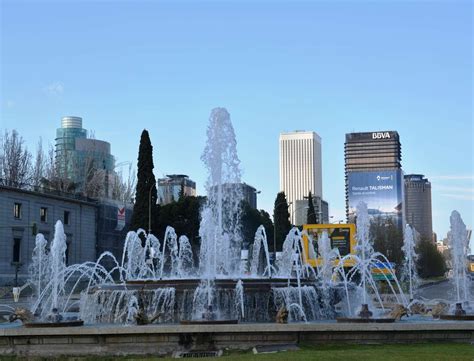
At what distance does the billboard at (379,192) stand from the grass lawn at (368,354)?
451 feet

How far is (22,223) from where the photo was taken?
58406mm

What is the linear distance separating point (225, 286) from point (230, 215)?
17.8m

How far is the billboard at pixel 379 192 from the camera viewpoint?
494 feet

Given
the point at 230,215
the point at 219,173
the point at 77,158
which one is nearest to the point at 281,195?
the point at 77,158

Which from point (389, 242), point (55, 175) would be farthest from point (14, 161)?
point (389, 242)

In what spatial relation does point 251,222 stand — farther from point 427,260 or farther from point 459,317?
point 459,317

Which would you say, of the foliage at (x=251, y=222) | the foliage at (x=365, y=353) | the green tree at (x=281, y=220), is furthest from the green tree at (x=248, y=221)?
the foliage at (x=365, y=353)

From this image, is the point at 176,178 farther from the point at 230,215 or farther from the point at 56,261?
the point at 56,261

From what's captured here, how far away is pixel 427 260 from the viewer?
11956 centimetres

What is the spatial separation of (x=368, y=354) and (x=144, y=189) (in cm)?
4819

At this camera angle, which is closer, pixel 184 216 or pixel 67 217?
pixel 67 217

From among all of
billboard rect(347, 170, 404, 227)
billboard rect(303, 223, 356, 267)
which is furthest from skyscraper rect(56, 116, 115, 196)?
billboard rect(347, 170, 404, 227)

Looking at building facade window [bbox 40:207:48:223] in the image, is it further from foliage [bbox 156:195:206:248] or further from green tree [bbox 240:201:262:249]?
green tree [bbox 240:201:262:249]

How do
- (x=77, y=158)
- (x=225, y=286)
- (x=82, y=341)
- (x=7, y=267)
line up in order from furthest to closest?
(x=77, y=158) < (x=7, y=267) < (x=225, y=286) < (x=82, y=341)
